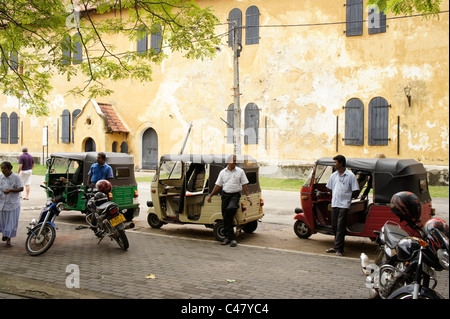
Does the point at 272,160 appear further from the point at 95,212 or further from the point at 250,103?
the point at 95,212

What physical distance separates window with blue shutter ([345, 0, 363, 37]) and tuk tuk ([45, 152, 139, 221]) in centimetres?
1516

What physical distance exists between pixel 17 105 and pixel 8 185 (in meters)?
27.7

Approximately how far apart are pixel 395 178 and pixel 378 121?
14.8 metres

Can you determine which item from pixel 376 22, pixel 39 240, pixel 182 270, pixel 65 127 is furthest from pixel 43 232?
pixel 65 127

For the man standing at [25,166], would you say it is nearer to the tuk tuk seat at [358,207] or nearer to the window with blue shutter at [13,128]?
the tuk tuk seat at [358,207]

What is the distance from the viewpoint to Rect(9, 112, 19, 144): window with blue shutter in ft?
110

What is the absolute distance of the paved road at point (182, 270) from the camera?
5.91 metres

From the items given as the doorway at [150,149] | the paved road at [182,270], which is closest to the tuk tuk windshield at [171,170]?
the paved road at [182,270]

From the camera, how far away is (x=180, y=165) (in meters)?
11.0

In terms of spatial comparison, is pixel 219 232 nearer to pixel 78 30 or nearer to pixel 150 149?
pixel 78 30

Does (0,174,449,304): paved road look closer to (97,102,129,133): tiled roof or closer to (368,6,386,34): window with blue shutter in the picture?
(368,6,386,34): window with blue shutter

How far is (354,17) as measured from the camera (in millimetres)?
22797

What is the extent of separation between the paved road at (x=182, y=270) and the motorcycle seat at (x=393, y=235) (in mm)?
1182
